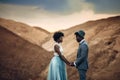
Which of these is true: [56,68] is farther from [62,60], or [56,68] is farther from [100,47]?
[100,47]

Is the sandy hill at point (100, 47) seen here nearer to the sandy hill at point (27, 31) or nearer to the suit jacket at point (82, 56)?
the sandy hill at point (27, 31)

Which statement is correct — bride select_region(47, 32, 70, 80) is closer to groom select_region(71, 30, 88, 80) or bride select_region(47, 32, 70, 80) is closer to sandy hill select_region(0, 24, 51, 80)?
groom select_region(71, 30, 88, 80)

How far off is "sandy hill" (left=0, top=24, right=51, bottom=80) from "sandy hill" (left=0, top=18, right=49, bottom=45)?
0.11 meters

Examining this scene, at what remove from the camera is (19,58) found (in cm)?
1126

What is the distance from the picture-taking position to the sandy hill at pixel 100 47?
33.8 feet

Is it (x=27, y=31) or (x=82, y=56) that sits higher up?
(x=27, y=31)

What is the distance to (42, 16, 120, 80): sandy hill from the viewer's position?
33.8 ft

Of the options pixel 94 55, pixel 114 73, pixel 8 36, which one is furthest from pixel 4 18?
pixel 114 73

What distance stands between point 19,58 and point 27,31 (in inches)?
33.0

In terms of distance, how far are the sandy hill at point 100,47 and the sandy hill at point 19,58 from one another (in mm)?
362

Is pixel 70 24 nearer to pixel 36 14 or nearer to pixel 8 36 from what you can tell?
pixel 36 14

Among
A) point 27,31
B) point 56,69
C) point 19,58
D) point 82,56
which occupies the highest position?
point 27,31

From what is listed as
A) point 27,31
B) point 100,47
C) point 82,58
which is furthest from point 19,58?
point 82,58

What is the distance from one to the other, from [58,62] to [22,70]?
3952 mm
